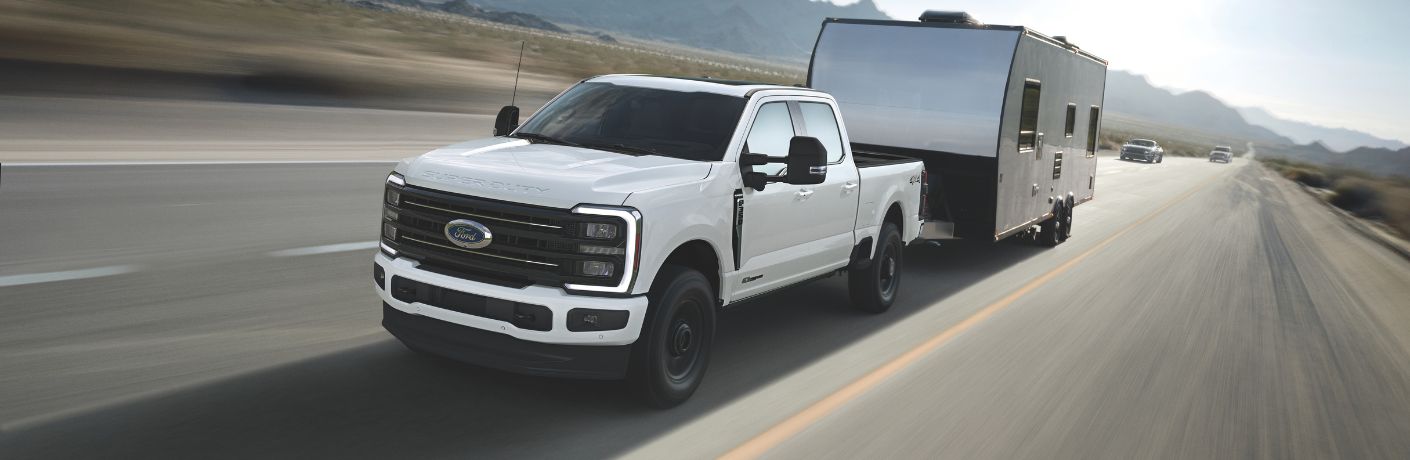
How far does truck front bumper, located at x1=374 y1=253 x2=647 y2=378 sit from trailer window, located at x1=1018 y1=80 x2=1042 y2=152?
24.7 ft

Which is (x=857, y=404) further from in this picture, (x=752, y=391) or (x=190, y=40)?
(x=190, y=40)

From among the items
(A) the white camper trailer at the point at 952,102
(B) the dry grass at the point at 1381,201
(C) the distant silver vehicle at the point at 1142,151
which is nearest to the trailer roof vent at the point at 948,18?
(A) the white camper trailer at the point at 952,102

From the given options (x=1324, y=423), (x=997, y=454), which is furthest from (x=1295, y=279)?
(x=997, y=454)

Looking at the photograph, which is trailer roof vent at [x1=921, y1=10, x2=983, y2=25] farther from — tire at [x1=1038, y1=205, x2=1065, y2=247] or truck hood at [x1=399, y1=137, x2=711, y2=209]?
truck hood at [x1=399, y1=137, x2=711, y2=209]

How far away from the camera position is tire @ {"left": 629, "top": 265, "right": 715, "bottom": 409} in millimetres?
5574

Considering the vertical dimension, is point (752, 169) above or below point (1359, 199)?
above

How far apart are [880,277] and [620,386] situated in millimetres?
3304

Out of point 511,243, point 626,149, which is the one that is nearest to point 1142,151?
point 626,149

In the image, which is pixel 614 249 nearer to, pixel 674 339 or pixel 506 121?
pixel 674 339

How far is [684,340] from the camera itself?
5.95 m

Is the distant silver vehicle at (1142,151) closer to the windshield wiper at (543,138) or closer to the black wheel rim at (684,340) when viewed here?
the windshield wiper at (543,138)

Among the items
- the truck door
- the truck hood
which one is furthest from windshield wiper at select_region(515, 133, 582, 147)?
the truck door

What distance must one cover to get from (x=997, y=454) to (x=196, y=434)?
144 inches

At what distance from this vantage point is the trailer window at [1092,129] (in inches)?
631
